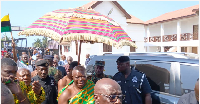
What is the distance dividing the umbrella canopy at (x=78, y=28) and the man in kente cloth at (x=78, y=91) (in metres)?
0.55

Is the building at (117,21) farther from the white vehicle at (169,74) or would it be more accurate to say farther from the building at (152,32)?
the white vehicle at (169,74)

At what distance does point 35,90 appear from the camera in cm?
273

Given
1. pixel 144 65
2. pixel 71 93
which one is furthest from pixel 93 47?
pixel 71 93

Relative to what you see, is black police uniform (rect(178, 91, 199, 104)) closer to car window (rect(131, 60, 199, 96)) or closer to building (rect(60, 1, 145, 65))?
car window (rect(131, 60, 199, 96))

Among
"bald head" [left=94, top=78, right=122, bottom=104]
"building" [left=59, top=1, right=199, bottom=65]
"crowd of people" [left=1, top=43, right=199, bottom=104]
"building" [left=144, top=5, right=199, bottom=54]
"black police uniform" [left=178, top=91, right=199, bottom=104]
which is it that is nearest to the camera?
"bald head" [left=94, top=78, right=122, bottom=104]

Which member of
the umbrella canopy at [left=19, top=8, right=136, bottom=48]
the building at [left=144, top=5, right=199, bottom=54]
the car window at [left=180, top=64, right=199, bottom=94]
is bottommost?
the car window at [left=180, top=64, right=199, bottom=94]

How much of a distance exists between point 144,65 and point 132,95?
1.01 m

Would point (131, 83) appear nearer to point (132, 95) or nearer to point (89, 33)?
point (132, 95)

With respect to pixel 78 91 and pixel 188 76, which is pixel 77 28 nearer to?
pixel 78 91

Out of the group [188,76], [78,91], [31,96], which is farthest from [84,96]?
[188,76]

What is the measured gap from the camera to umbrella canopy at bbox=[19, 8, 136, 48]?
108 inches

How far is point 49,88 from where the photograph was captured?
3.39m

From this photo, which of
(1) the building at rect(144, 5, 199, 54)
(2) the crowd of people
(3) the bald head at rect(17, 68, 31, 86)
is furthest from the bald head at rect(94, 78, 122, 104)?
(1) the building at rect(144, 5, 199, 54)

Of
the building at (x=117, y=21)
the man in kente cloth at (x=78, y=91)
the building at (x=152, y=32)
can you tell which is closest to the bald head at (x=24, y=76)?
the man in kente cloth at (x=78, y=91)
